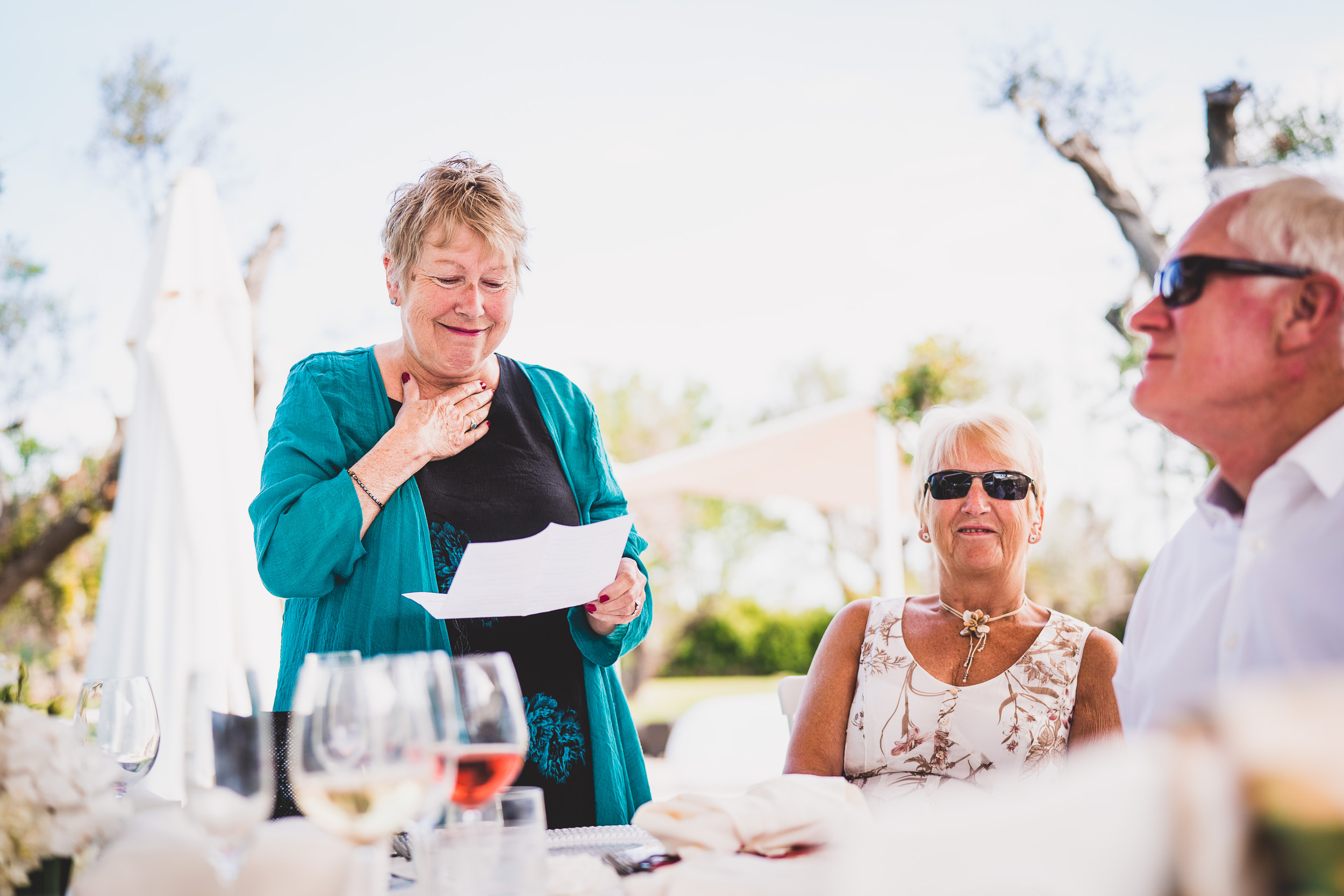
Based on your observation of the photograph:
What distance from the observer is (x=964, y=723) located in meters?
2.26

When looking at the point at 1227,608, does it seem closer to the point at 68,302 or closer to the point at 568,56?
the point at 68,302

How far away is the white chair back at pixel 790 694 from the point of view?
263cm

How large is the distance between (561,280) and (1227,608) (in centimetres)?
2086

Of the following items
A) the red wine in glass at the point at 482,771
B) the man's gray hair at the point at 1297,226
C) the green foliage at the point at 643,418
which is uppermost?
the green foliage at the point at 643,418

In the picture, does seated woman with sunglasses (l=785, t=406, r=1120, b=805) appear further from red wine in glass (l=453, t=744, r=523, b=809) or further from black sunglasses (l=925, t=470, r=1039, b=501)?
red wine in glass (l=453, t=744, r=523, b=809)

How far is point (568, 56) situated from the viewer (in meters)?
16.7

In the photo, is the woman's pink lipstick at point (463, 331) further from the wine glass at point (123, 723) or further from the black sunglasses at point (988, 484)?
the black sunglasses at point (988, 484)

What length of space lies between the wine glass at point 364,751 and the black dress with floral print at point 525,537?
1063 millimetres

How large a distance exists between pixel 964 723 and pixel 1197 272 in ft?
3.85

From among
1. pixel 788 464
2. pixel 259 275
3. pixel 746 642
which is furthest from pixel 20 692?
pixel 746 642

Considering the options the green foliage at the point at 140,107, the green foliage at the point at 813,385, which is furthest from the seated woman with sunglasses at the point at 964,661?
the green foliage at the point at 813,385

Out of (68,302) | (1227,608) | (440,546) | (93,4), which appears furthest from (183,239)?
(93,4)

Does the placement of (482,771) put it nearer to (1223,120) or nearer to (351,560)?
(351,560)

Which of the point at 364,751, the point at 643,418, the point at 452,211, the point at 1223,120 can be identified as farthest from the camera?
the point at 643,418
